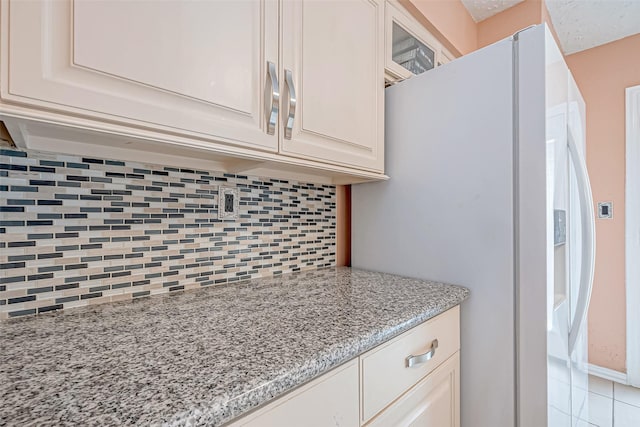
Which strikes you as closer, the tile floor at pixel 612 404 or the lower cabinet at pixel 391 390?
the lower cabinet at pixel 391 390

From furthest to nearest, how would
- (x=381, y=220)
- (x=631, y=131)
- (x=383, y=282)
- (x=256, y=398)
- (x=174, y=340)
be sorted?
(x=631, y=131) < (x=381, y=220) < (x=383, y=282) < (x=174, y=340) < (x=256, y=398)

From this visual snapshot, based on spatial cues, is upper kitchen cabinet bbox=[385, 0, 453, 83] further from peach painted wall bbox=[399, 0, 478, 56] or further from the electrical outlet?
the electrical outlet

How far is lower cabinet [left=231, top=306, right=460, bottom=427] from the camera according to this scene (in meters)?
0.54

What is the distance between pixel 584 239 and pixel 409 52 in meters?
1.12

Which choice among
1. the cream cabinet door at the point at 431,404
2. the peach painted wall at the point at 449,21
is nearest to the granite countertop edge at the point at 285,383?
the cream cabinet door at the point at 431,404

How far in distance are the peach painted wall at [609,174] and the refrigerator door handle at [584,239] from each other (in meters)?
1.36

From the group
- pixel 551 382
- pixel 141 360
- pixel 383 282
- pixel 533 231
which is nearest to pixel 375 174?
pixel 383 282

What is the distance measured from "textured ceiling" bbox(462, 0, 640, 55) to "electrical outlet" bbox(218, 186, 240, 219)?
1821 millimetres

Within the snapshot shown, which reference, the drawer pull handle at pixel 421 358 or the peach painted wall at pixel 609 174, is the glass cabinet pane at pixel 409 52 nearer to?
the drawer pull handle at pixel 421 358

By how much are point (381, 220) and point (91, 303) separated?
1.07 meters

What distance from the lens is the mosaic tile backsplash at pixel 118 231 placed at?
0.72 m

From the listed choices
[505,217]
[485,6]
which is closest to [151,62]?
[505,217]

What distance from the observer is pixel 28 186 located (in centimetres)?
72

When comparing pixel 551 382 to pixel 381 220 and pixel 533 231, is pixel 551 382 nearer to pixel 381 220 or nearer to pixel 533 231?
pixel 533 231
